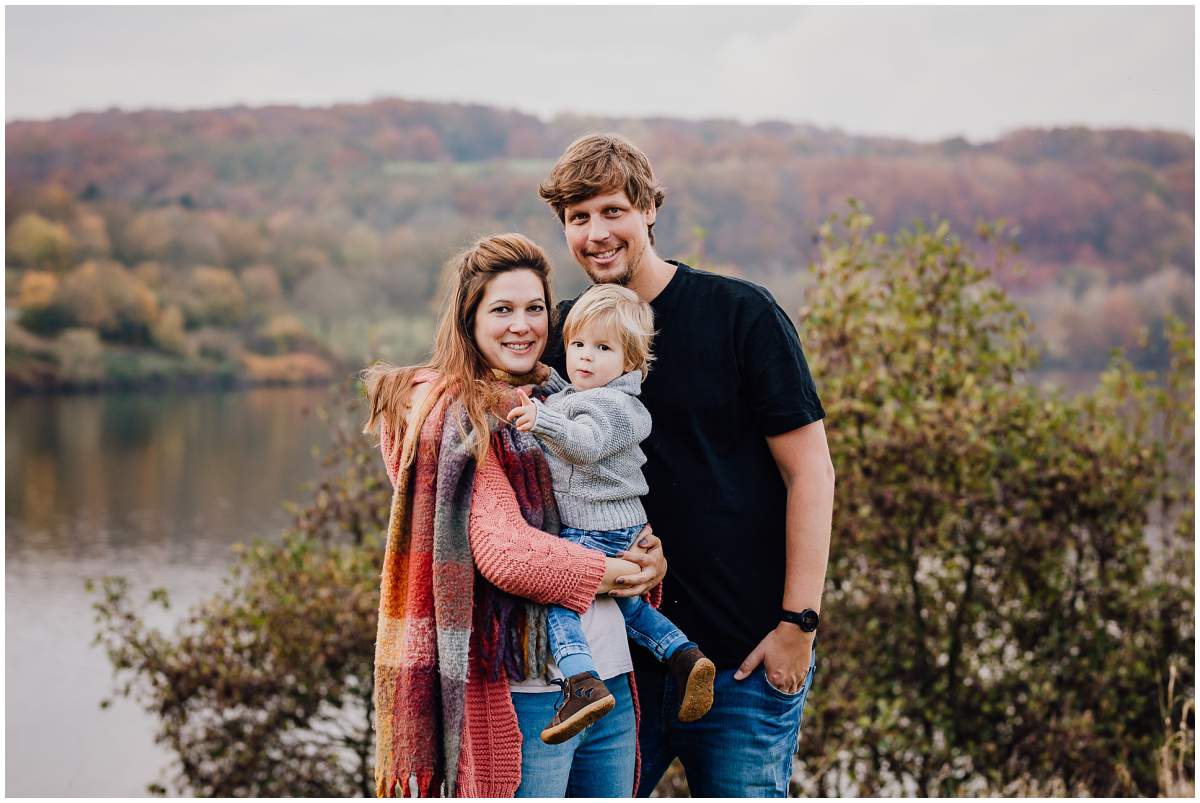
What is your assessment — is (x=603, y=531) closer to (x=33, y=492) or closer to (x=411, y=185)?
(x=33, y=492)

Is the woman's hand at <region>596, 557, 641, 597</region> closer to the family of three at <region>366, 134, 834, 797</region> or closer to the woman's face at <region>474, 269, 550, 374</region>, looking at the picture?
the family of three at <region>366, 134, 834, 797</region>

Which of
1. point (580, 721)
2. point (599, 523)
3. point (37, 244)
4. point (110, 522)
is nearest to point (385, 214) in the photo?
point (37, 244)

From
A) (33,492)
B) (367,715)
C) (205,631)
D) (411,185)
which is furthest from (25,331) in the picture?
(367,715)

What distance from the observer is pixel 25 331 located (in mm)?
7105

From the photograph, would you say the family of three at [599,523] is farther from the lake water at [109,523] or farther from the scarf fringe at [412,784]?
the lake water at [109,523]

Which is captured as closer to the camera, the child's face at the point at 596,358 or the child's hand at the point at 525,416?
the child's hand at the point at 525,416

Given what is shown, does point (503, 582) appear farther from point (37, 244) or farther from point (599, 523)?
point (37, 244)

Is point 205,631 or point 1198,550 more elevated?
point 1198,550

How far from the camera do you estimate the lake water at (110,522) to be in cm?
517

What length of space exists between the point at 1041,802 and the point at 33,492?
559 cm

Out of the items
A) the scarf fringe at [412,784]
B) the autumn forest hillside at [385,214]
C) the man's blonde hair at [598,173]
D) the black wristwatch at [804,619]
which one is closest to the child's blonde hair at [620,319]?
the man's blonde hair at [598,173]

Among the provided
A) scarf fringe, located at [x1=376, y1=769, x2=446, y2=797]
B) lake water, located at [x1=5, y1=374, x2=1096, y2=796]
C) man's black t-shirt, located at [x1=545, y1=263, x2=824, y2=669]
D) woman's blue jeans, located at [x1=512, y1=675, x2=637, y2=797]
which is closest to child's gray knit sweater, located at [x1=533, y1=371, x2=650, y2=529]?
man's black t-shirt, located at [x1=545, y1=263, x2=824, y2=669]

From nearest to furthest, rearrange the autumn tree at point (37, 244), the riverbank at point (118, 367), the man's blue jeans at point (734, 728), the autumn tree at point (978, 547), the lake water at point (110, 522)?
the man's blue jeans at point (734, 728), the autumn tree at point (978, 547), the lake water at point (110, 522), the riverbank at point (118, 367), the autumn tree at point (37, 244)

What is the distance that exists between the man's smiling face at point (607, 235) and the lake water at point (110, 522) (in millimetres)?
2932
